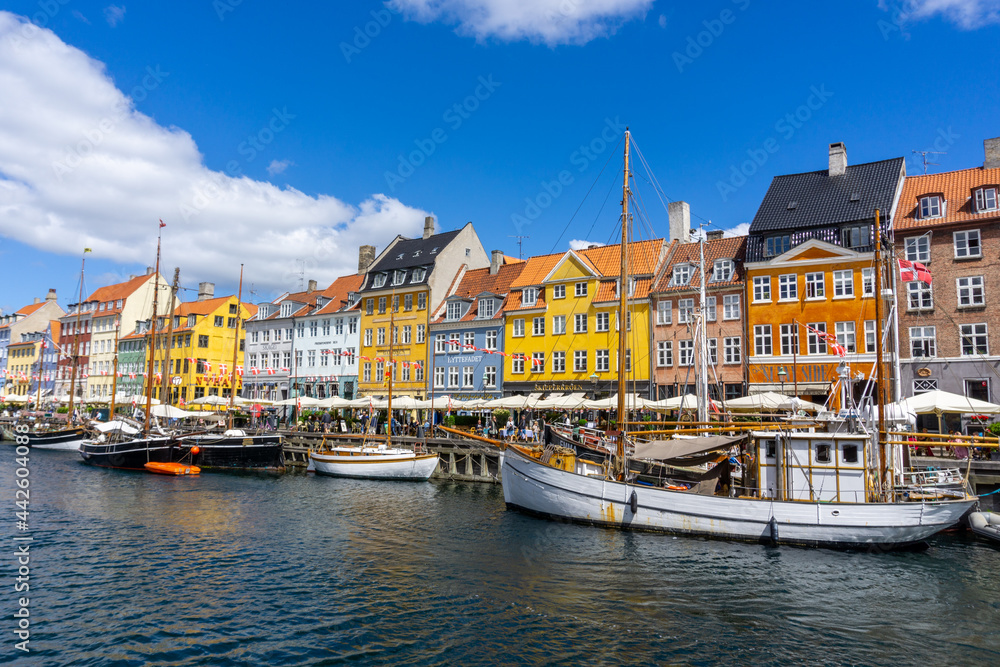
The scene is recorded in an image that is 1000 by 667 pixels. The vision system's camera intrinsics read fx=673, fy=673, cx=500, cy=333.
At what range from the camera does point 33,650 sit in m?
13.3

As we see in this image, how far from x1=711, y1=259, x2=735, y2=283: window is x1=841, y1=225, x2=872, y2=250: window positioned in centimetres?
689

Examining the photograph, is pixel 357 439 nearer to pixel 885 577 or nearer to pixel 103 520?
pixel 103 520

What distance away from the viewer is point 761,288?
4278 centimetres

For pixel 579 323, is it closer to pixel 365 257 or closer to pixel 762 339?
pixel 762 339

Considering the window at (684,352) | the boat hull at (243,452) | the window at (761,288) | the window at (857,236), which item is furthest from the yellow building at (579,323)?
the boat hull at (243,452)

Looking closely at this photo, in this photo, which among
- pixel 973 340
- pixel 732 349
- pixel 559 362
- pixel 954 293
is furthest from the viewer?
pixel 559 362

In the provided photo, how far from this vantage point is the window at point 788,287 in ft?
137

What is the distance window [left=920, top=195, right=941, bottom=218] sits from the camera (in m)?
39.0

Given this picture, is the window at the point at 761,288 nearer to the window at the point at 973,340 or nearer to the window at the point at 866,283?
the window at the point at 866,283

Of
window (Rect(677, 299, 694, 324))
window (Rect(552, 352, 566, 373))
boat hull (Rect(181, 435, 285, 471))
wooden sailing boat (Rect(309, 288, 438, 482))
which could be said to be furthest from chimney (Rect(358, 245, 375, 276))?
window (Rect(677, 299, 694, 324))

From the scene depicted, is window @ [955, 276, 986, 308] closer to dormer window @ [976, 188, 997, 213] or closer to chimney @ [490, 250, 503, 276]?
dormer window @ [976, 188, 997, 213]

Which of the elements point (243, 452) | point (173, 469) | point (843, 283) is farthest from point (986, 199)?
point (173, 469)

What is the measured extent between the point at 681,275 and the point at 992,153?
19397 millimetres

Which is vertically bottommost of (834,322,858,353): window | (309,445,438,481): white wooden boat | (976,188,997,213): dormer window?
(309,445,438,481): white wooden boat
